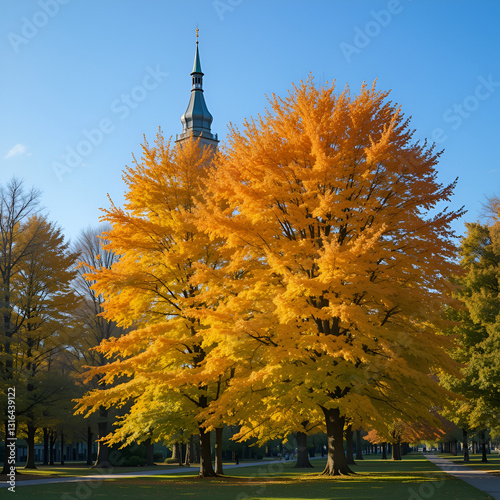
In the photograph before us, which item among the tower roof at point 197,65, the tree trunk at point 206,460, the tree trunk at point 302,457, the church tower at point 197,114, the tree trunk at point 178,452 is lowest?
the tree trunk at point 178,452

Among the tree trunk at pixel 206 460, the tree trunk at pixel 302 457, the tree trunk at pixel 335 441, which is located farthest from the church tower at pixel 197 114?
the tree trunk at pixel 335 441

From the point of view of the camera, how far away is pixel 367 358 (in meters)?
14.2

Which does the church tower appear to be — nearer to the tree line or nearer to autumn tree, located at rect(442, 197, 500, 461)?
autumn tree, located at rect(442, 197, 500, 461)

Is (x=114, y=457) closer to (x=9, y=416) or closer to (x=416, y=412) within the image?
(x=9, y=416)

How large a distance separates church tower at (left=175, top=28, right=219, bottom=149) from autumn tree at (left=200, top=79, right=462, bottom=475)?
73.1 meters

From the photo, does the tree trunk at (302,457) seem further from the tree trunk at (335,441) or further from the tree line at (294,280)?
the tree trunk at (335,441)

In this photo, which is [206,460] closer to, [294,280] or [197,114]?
[294,280]

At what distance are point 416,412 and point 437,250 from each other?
5143 mm

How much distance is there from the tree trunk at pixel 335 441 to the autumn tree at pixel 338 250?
0.04m

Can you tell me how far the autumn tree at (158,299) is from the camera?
18.3 metres

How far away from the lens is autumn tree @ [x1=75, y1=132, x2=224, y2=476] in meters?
18.3

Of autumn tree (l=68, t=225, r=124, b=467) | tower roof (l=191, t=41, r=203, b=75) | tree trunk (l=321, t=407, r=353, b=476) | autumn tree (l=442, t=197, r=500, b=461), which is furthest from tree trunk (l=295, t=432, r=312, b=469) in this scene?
tower roof (l=191, t=41, r=203, b=75)

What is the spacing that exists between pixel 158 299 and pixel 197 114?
74842mm

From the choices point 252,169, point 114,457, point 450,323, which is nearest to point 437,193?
point 450,323
